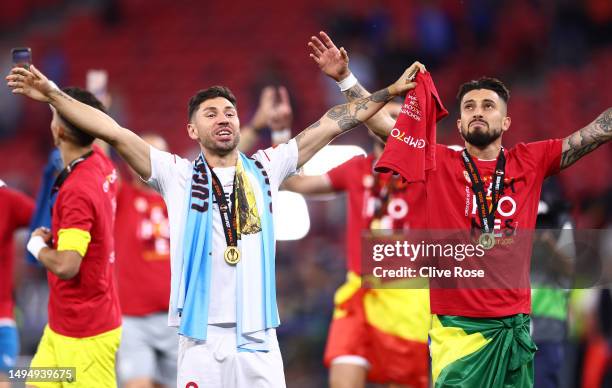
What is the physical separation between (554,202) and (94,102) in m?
3.49

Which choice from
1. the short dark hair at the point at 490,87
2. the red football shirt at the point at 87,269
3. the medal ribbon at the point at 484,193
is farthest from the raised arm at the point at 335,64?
the red football shirt at the point at 87,269

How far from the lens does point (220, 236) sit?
16.4ft

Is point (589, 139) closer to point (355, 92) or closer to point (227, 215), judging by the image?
point (355, 92)

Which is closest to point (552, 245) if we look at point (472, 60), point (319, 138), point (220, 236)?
point (319, 138)

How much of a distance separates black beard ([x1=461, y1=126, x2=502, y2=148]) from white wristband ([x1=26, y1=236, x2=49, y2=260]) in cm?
235

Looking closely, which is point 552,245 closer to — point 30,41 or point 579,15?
point 579,15

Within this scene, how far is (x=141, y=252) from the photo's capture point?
25.9 feet

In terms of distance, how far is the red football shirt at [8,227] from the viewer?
21.1ft

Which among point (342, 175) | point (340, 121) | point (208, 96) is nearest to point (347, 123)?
point (340, 121)

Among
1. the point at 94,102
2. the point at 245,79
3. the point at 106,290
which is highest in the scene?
the point at 245,79

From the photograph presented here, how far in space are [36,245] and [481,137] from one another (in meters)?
2.45

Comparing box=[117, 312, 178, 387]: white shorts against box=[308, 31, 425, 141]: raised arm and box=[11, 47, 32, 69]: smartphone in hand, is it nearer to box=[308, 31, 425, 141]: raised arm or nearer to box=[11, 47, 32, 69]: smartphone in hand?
box=[308, 31, 425, 141]: raised arm

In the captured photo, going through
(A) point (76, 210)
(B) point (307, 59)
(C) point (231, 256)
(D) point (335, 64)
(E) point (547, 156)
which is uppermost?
(B) point (307, 59)

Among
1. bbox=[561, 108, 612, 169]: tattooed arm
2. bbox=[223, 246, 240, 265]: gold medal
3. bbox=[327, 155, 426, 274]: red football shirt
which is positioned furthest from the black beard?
bbox=[223, 246, 240, 265]: gold medal
